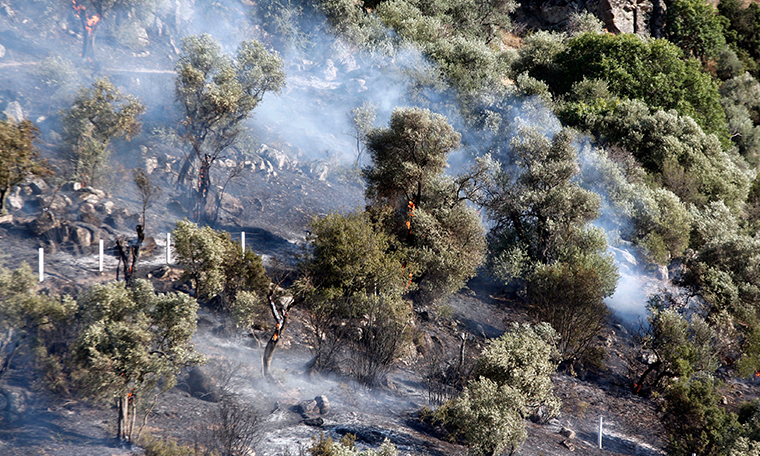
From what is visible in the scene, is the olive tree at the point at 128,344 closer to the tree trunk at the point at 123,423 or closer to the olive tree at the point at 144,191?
the tree trunk at the point at 123,423

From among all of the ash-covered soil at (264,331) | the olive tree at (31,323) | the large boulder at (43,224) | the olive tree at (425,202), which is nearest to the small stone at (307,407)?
the ash-covered soil at (264,331)

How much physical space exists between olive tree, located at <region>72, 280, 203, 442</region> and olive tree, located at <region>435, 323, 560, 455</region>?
8.23 m

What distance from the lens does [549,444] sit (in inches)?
762

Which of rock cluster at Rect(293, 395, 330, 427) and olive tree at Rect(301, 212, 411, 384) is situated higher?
olive tree at Rect(301, 212, 411, 384)

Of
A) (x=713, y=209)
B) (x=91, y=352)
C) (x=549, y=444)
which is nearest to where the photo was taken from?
(x=91, y=352)

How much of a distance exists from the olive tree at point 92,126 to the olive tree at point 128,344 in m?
16.7

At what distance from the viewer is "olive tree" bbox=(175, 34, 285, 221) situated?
30375 mm

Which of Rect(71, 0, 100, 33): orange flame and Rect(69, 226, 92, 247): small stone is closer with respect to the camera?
Rect(69, 226, 92, 247): small stone

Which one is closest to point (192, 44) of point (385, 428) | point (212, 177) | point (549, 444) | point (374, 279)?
point (212, 177)

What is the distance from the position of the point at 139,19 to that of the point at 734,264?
45.9m

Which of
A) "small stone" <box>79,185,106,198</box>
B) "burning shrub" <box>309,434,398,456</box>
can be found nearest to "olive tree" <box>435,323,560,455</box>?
"burning shrub" <box>309,434,398,456</box>

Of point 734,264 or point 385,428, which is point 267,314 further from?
point 734,264

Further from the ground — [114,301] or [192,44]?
[192,44]

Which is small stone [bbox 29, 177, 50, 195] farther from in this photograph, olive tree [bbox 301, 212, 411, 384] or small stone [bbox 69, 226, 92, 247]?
olive tree [bbox 301, 212, 411, 384]
